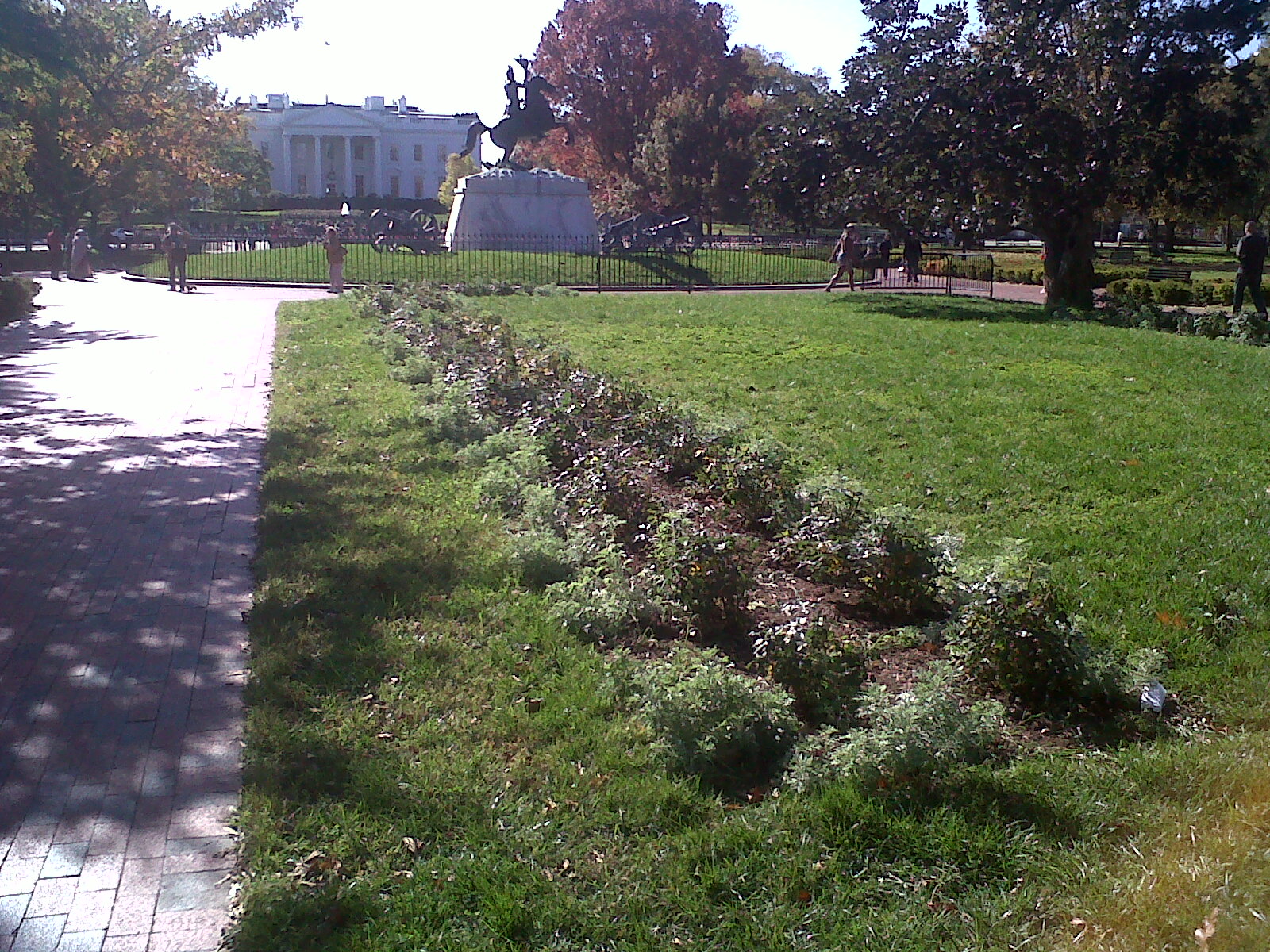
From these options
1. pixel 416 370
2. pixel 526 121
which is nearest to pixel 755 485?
pixel 416 370

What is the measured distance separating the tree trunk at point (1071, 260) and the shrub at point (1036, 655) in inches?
713

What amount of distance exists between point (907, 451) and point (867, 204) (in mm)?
14646

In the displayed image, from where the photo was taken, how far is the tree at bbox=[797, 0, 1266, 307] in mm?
19969

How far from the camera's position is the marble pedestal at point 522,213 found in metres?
→ 33.3

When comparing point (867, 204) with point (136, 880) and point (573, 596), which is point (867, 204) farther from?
point (136, 880)

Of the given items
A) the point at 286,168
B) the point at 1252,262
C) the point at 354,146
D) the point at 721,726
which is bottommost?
the point at 721,726

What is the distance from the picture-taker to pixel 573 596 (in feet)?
17.6

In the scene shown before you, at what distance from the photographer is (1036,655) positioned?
4.30 m

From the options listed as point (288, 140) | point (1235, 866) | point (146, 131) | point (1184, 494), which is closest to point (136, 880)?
point (1235, 866)

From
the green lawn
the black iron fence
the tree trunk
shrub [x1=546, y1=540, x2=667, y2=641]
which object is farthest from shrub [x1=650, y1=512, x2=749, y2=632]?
the black iron fence

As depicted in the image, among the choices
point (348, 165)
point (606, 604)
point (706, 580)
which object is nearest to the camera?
point (706, 580)

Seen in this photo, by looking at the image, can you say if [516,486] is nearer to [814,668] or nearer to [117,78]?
[814,668]

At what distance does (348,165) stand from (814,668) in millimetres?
104291

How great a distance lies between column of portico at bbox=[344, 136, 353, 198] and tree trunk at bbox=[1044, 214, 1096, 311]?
87569 millimetres
